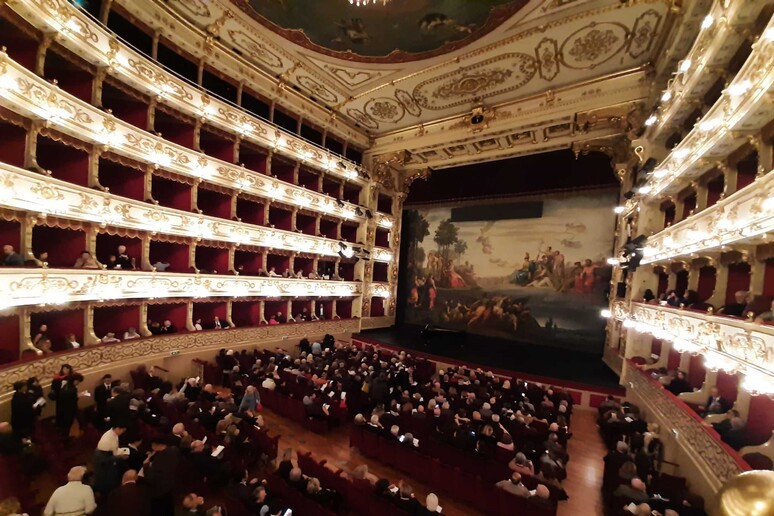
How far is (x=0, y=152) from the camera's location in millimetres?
7469

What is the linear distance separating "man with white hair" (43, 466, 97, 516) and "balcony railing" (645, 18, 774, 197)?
32.8 feet

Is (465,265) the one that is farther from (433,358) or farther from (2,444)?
(2,444)

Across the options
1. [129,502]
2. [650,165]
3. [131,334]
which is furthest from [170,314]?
[650,165]

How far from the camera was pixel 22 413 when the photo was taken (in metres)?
6.16

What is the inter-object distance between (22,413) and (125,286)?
3.86 metres

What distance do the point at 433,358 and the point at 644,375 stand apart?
692 cm

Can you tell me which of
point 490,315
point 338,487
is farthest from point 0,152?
point 490,315

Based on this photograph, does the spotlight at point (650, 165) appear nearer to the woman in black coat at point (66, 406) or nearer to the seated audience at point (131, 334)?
the woman in black coat at point (66, 406)

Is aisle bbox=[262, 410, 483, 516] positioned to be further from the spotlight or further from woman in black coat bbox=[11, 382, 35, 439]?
the spotlight

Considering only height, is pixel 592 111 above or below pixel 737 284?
above

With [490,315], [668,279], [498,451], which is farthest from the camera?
[490,315]

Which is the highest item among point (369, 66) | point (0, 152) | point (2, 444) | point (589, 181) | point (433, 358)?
point (369, 66)

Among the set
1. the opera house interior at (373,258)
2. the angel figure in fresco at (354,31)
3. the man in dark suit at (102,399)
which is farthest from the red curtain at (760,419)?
the angel figure in fresco at (354,31)

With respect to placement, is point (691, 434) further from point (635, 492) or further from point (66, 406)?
point (66, 406)
